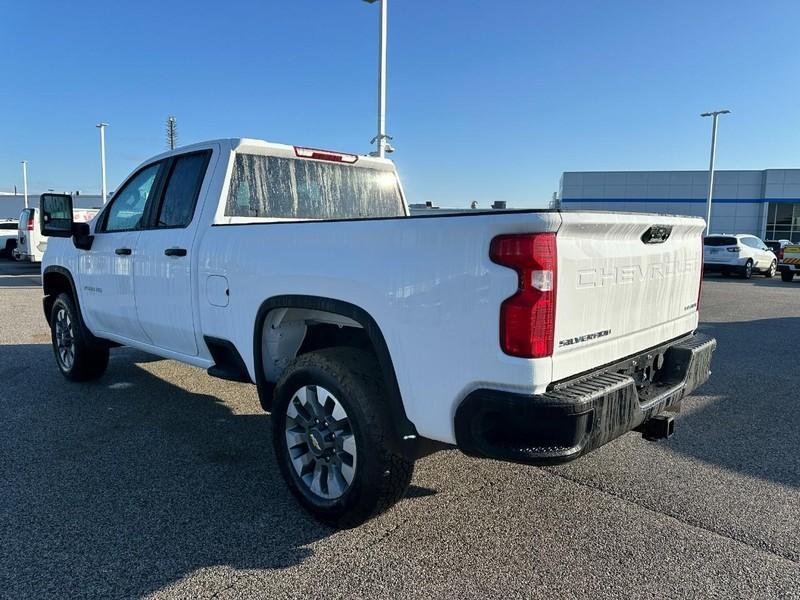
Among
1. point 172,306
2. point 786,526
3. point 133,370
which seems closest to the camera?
point 786,526

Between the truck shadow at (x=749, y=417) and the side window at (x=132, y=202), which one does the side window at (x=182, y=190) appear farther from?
the truck shadow at (x=749, y=417)

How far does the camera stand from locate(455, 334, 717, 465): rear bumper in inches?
95.7

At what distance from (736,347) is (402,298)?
23.3ft

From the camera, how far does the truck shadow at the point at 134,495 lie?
2.84 metres

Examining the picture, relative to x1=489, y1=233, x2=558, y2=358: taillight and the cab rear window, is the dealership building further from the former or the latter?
x1=489, y1=233, x2=558, y2=358: taillight

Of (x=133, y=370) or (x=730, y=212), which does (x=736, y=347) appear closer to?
(x=133, y=370)

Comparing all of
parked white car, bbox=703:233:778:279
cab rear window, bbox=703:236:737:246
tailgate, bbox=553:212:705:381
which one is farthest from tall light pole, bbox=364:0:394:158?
cab rear window, bbox=703:236:737:246

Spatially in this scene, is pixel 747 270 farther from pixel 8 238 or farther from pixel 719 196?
pixel 8 238

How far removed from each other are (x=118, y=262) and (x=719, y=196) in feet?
167

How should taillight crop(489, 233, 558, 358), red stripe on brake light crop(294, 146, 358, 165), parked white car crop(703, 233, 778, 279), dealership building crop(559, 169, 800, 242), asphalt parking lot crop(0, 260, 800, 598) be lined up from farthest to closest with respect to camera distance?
dealership building crop(559, 169, 800, 242)
parked white car crop(703, 233, 778, 279)
red stripe on brake light crop(294, 146, 358, 165)
asphalt parking lot crop(0, 260, 800, 598)
taillight crop(489, 233, 558, 358)

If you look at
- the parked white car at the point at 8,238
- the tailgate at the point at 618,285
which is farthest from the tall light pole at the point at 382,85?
the parked white car at the point at 8,238

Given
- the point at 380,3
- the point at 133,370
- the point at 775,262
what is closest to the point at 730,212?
the point at 775,262

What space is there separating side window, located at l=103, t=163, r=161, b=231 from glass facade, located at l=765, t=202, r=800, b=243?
167 feet

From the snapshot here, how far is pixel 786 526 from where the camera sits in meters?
3.26
